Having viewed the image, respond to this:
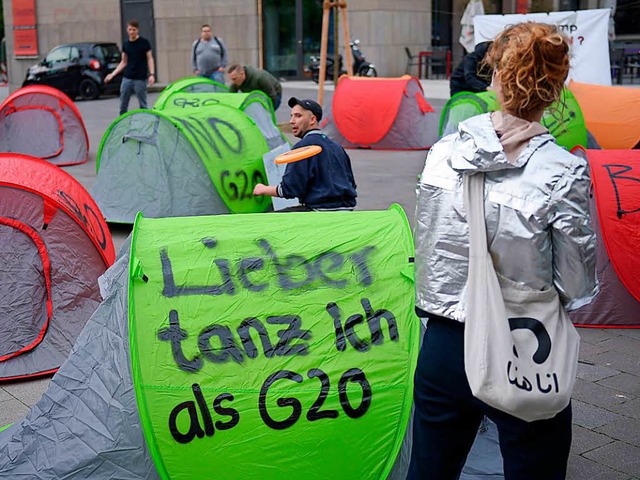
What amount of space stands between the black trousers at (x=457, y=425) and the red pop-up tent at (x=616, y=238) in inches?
136

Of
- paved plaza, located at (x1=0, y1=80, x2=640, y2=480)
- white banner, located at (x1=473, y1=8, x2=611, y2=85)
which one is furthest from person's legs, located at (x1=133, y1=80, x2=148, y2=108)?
paved plaza, located at (x1=0, y1=80, x2=640, y2=480)

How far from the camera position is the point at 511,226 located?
226 cm

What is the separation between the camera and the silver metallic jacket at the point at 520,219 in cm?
224

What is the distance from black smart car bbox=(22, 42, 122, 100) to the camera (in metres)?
22.2

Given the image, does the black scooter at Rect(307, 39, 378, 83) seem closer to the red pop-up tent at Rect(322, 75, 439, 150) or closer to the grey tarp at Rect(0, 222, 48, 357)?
the red pop-up tent at Rect(322, 75, 439, 150)

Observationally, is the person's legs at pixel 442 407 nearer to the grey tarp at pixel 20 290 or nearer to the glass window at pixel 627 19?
the grey tarp at pixel 20 290

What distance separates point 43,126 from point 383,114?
4.53m

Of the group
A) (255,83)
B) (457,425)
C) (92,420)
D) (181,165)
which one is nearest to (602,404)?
(457,425)

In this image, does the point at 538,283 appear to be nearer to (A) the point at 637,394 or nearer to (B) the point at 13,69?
(A) the point at 637,394

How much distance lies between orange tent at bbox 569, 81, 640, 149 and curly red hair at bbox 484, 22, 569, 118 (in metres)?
8.69

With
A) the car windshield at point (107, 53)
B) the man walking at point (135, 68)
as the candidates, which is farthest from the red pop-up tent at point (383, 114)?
the car windshield at point (107, 53)

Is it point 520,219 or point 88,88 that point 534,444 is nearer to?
point 520,219

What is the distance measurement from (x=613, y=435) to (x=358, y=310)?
1500mm

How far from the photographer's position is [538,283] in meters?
2.28
